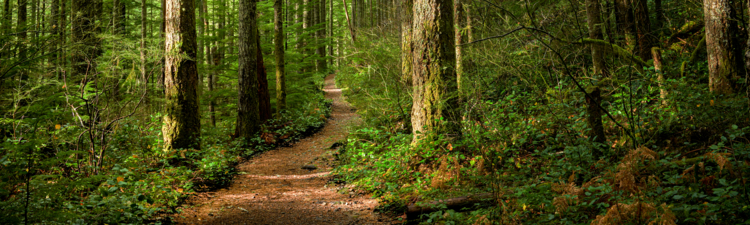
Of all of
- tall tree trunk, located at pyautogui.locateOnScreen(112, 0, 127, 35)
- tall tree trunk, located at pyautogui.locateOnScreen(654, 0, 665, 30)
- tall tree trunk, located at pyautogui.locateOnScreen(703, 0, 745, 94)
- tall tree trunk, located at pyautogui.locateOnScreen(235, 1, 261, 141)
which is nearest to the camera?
tall tree trunk, located at pyautogui.locateOnScreen(703, 0, 745, 94)

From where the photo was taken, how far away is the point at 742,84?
5.46 m

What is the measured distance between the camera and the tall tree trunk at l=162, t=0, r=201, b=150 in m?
7.87

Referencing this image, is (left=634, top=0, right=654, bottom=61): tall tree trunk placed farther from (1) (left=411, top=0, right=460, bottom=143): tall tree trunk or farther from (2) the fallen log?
(2) the fallen log

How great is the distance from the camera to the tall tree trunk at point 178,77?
7.87m

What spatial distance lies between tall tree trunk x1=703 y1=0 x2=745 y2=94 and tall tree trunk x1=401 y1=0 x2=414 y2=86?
475cm

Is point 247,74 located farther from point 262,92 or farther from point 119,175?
point 119,175

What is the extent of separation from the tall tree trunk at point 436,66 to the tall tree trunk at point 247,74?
5945mm

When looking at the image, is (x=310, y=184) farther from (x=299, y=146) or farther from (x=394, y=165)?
(x=299, y=146)

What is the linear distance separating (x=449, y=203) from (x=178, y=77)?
19.6 feet

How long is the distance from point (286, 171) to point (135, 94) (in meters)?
3.47

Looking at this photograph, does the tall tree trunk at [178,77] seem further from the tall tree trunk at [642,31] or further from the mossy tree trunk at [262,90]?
the tall tree trunk at [642,31]

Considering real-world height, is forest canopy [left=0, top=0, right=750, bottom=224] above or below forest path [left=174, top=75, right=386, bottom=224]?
above

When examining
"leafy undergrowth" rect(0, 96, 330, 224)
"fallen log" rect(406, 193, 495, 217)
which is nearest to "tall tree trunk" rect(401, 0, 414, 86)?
"fallen log" rect(406, 193, 495, 217)

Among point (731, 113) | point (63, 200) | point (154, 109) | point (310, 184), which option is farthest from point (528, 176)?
point (154, 109)
